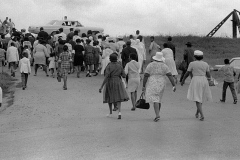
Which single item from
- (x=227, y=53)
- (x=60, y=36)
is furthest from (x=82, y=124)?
(x=227, y=53)

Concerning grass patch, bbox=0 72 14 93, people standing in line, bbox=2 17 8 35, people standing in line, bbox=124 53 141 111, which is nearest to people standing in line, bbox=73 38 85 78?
grass patch, bbox=0 72 14 93

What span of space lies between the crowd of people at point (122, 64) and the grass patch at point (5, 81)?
0.47 m

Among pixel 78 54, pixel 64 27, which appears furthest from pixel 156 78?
pixel 64 27

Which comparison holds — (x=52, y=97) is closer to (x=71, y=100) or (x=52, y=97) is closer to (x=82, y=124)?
(x=71, y=100)

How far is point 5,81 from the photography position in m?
25.3

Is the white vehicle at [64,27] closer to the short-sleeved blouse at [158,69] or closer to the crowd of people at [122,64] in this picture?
the crowd of people at [122,64]

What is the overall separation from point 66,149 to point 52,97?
30.7 ft

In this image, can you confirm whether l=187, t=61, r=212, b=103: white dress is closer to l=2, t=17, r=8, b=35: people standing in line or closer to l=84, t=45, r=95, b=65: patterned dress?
l=84, t=45, r=95, b=65: patterned dress

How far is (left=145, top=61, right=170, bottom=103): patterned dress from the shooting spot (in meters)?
14.1

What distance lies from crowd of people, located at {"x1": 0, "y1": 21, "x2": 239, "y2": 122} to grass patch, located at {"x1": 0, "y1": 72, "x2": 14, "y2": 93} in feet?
1.55

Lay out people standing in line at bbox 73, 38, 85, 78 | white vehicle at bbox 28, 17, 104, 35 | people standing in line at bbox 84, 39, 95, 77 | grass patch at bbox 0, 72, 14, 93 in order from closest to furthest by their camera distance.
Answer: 1. grass patch at bbox 0, 72, 14, 93
2. people standing in line at bbox 73, 38, 85, 78
3. people standing in line at bbox 84, 39, 95, 77
4. white vehicle at bbox 28, 17, 104, 35

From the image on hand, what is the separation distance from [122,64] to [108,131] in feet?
35.4

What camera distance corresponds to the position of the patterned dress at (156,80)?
14148 millimetres

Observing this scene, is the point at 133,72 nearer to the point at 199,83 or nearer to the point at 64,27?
the point at 199,83
